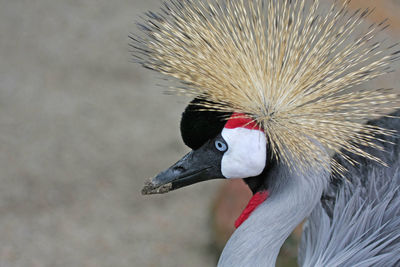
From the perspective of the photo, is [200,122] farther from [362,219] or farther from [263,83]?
[362,219]

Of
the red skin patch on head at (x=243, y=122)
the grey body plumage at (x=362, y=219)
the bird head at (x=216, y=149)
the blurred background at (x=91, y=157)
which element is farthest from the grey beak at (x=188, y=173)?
the blurred background at (x=91, y=157)

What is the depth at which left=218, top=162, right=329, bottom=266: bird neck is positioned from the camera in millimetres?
1038

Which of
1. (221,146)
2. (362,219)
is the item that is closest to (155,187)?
(221,146)

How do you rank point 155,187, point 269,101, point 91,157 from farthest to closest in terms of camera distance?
point 91,157
point 155,187
point 269,101

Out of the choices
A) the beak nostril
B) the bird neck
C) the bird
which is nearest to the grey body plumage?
the bird

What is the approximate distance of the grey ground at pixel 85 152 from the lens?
2064 millimetres

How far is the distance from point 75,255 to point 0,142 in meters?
0.80

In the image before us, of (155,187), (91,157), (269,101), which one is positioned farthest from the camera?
(91,157)

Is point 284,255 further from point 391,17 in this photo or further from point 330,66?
point 391,17

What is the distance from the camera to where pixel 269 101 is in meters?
0.99

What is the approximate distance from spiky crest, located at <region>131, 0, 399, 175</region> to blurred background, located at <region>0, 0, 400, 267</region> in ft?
2.64

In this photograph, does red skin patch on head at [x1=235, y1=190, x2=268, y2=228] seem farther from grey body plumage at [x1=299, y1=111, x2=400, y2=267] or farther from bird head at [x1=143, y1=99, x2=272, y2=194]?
grey body plumage at [x1=299, y1=111, x2=400, y2=267]

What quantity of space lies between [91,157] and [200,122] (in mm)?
1498

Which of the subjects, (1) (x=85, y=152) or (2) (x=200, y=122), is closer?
(2) (x=200, y=122)
